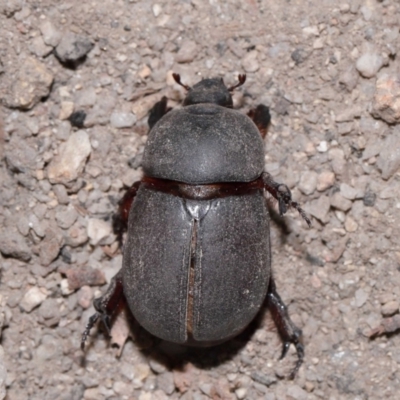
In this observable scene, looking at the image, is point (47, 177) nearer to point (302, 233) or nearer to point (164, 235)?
point (164, 235)

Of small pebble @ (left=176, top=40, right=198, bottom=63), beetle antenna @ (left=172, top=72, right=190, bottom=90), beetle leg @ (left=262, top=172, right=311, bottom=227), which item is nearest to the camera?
beetle leg @ (left=262, top=172, right=311, bottom=227)

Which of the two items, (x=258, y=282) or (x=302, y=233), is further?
(x=302, y=233)

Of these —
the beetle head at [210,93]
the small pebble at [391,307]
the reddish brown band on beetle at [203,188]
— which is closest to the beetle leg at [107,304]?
the reddish brown band on beetle at [203,188]

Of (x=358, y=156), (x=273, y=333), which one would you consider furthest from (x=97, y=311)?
(x=358, y=156)

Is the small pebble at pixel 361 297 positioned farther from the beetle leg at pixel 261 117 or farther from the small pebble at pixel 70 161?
the small pebble at pixel 70 161

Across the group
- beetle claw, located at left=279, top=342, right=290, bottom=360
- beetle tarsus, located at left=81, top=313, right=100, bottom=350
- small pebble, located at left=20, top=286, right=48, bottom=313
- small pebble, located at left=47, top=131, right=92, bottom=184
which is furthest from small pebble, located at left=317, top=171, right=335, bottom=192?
small pebble, located at left=20, top=286, right=48, bottom=313

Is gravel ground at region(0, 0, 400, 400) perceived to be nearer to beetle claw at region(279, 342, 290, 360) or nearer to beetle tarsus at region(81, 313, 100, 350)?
beetle claw at region(279, 342, 290, 360)

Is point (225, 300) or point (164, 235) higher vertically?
point (164, 235)
